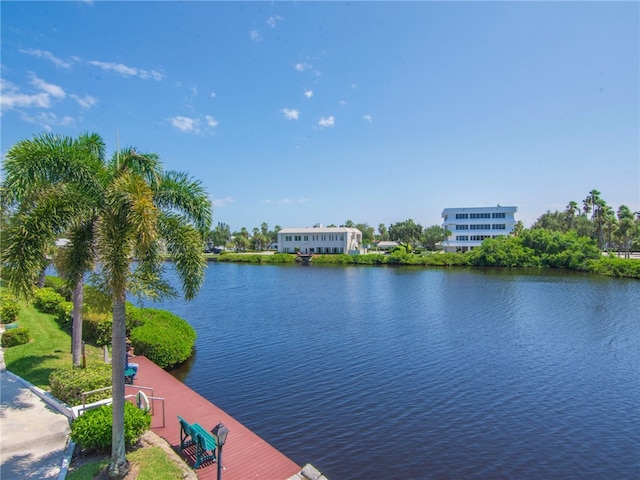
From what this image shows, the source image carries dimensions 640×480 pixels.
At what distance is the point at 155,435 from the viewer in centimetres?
1172

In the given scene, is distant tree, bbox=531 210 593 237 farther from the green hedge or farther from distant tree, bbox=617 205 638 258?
the green hedge

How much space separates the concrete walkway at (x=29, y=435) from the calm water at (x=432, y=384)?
5.85 m

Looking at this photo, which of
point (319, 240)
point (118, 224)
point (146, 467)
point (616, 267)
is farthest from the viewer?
point (319, 240)

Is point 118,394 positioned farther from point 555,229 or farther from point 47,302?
point 555,229

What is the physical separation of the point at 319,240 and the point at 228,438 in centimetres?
9387

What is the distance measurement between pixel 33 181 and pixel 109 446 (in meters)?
6.97

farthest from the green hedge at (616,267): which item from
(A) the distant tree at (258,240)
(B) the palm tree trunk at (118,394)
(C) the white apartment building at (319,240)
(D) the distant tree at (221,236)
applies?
(D) the distant tree at (221,236)

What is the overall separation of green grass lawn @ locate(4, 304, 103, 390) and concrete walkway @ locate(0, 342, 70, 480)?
1.01 meters

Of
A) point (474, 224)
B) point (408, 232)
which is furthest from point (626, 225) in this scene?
point (408, 232)

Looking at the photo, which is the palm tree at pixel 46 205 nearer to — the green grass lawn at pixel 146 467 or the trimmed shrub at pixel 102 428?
the trimmed shrub at pixel 102 428

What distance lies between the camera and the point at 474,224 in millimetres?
101375

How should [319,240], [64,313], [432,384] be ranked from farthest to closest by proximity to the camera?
[319,240] → [64,313] → [432,384]

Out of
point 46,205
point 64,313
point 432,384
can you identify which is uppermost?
point 46,205

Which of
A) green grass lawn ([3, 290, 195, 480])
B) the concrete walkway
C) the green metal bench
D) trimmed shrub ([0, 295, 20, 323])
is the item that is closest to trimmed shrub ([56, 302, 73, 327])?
green grass lawn ([3, 290, 195, 480])
